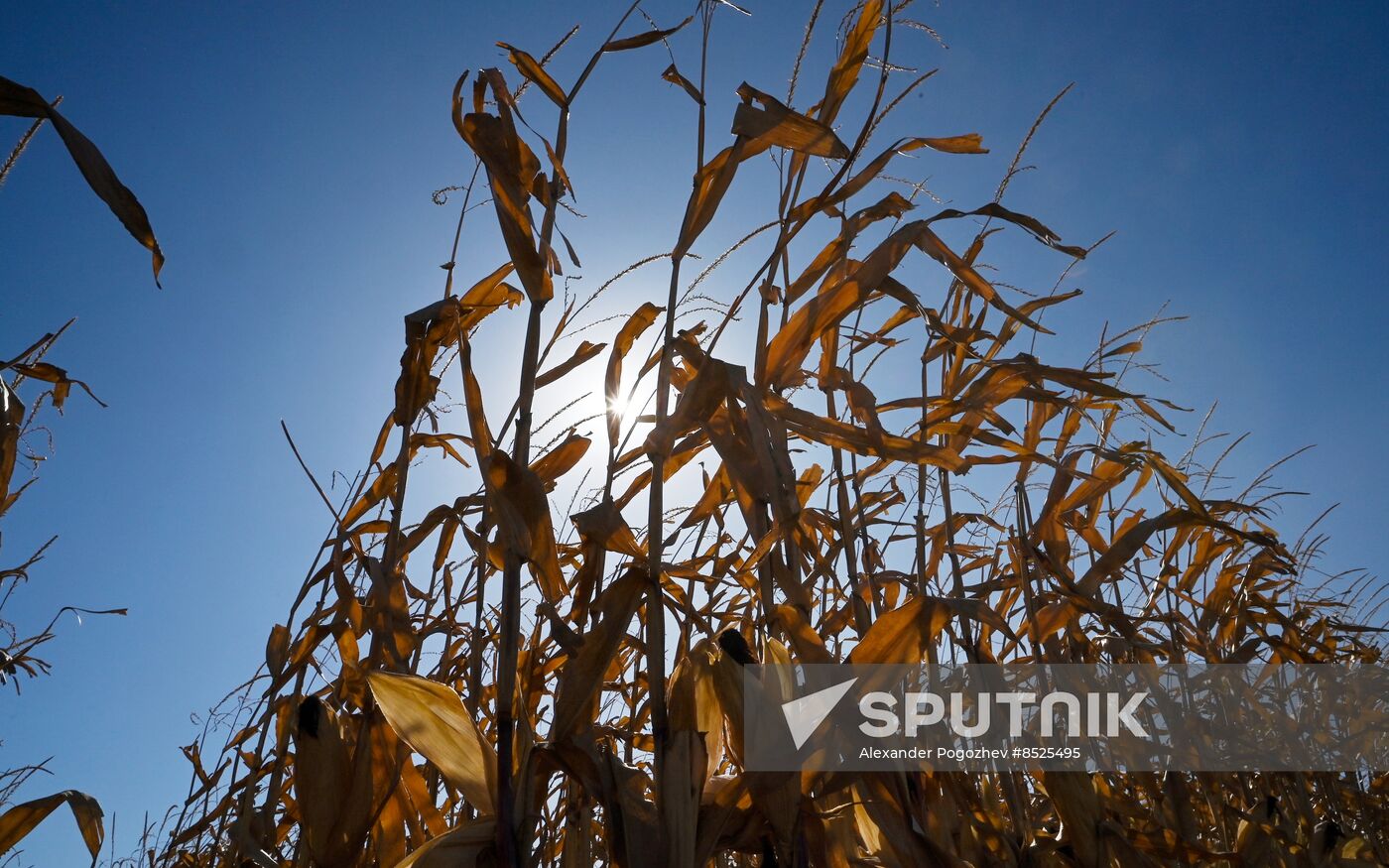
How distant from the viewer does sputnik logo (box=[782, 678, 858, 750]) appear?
0.95 meters

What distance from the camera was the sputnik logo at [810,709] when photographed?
95 cm

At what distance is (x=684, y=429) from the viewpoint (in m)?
1.04

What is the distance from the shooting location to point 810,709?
98 centimetres
